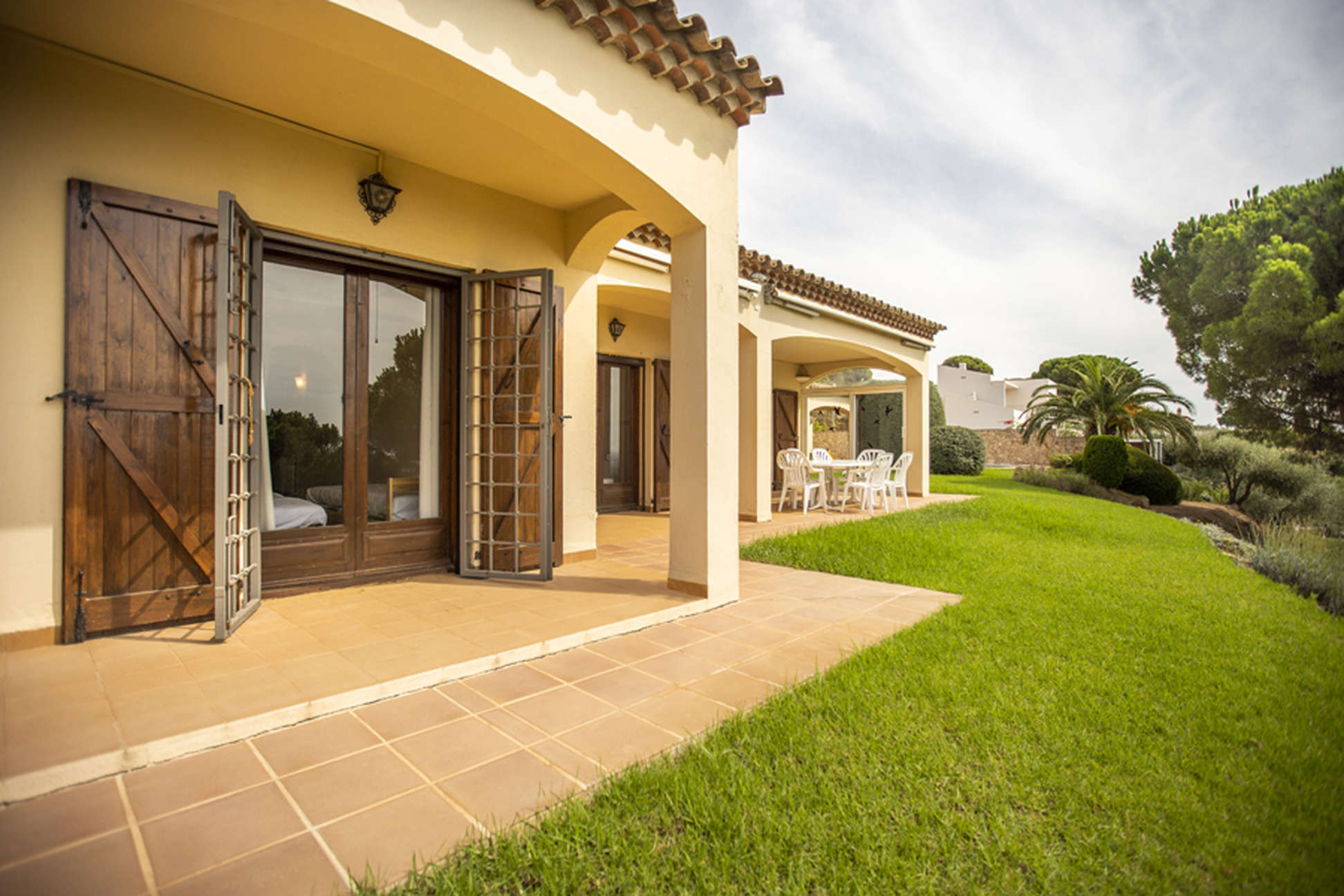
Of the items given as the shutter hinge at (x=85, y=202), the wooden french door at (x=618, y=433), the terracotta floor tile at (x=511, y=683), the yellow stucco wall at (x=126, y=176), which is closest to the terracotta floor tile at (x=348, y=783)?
the terracotta floor tile at (x=511, y=683)

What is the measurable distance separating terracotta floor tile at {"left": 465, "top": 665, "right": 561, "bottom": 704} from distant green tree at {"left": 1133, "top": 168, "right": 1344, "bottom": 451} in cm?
1384

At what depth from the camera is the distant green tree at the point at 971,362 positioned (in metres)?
39.2

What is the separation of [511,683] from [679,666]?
0.78 metres

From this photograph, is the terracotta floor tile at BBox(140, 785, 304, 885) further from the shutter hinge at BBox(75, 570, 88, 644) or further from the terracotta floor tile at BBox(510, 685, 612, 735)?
the shutter hinge at BBox(75, 570, 88, 644)

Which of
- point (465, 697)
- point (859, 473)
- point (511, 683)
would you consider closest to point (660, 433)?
point (859, 473)

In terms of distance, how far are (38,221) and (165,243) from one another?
46 centimetres

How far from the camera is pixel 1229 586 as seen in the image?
457cm

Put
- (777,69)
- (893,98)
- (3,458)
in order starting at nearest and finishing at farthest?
1. (3,458)
2. (777,69)
3. (893,98)

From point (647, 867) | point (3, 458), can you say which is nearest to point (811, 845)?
point (647, 867)

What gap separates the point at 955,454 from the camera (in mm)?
16578

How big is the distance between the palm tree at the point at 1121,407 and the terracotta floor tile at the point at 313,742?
47.1ft

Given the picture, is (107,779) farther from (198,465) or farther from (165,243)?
(165,243)

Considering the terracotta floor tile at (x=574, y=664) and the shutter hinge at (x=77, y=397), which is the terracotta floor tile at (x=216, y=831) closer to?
the terracotta floor tile at (x=574, y=664)

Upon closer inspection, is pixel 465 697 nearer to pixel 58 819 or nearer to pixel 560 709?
pixel 560 709
